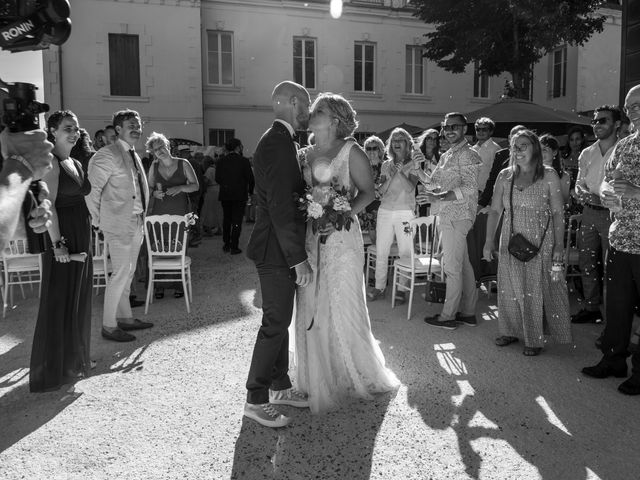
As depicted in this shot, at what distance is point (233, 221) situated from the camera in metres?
11.2

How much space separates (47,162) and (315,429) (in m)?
2.46

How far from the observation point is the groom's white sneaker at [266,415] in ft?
12.0

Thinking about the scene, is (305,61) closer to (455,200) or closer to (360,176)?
(455,200)

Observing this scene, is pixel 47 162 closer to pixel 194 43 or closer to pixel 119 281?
pixel 119 281

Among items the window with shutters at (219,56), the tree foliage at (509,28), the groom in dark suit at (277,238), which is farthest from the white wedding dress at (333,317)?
the window with shutters at (219,56)

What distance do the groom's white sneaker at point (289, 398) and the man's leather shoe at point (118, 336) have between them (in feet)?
6.89

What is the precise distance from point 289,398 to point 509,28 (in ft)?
57.3

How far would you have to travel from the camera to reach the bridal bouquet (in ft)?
11.9

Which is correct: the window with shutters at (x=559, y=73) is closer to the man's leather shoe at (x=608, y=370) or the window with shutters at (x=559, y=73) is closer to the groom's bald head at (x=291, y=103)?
the man's leather shoe at (x=608, y=370)

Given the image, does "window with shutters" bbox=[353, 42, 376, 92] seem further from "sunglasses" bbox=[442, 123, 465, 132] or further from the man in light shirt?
"sunglasses" bbox=[442, 123, 465, 132]

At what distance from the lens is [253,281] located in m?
8.52

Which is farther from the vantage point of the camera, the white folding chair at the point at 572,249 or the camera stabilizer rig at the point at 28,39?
the white folding chair at the point at 572,249

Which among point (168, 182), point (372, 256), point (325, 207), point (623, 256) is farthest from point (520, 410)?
point (168, 182)

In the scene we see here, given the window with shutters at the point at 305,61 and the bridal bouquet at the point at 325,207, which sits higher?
the window with shutters at the point at 305,61
